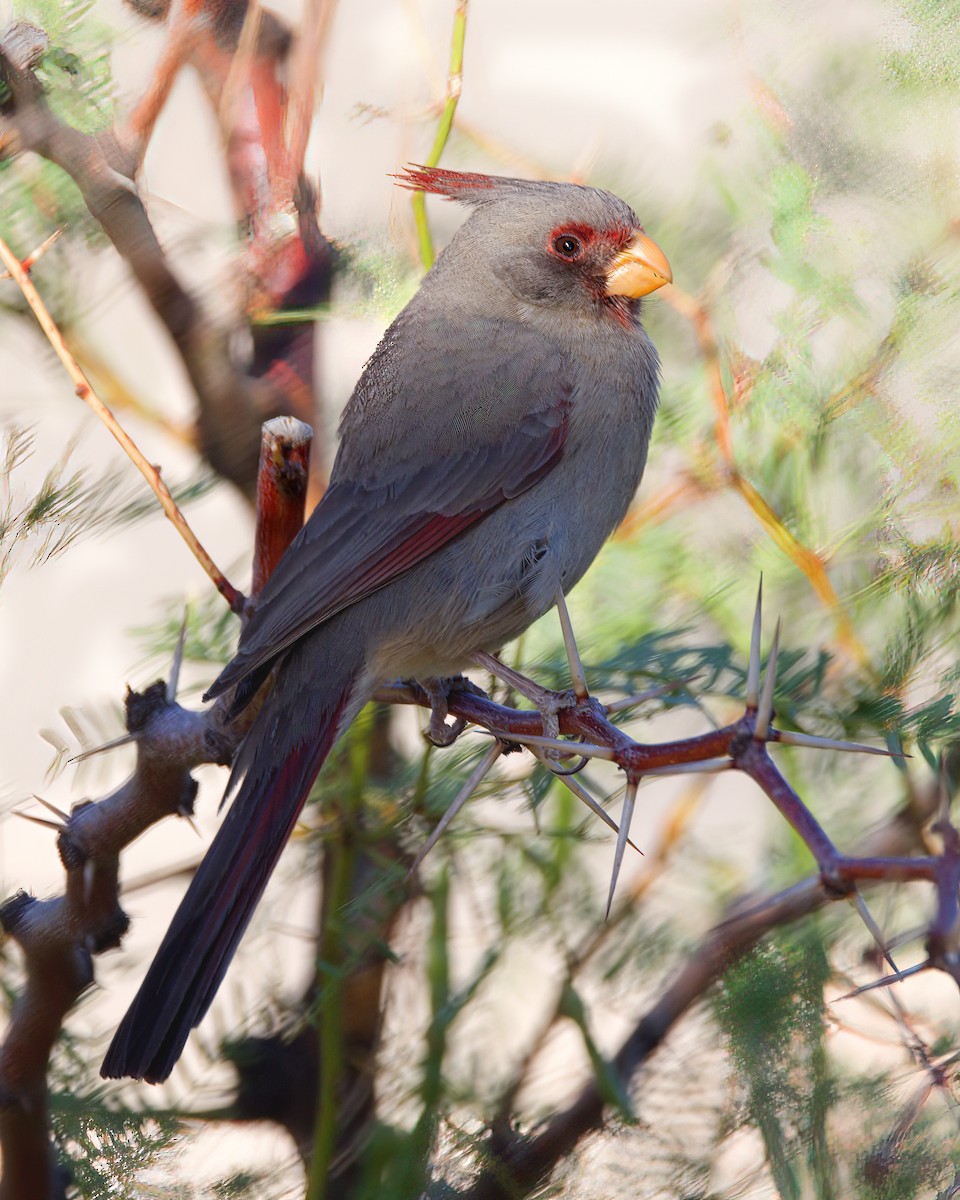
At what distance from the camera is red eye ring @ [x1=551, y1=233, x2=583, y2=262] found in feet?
4.26

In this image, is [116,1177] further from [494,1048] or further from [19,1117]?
[494,1048]

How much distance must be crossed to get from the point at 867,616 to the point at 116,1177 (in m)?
0.87

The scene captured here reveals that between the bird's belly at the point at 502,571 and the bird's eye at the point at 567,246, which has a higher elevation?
the bird's eye at the point at 567,246

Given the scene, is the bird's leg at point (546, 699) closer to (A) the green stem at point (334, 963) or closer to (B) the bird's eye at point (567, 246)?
(A) the green stem at point (334, 963)

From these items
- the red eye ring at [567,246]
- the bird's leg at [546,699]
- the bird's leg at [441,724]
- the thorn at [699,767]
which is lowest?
the thorn at [699,767]

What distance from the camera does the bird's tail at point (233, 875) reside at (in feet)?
2.95

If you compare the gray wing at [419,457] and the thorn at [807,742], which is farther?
the gray wing at [419,457]

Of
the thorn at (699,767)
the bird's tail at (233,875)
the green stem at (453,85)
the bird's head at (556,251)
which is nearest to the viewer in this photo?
the thorn at (699,767)

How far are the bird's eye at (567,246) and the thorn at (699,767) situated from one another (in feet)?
2.52

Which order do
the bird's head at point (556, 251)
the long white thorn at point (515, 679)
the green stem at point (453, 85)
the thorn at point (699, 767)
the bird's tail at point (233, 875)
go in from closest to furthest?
the thorn at point (699, 767) → the bird's tail at point (233, 875) → the long white thorn at point (515, 679) → the green stem at point (453, 85) → the bird's head at point (556, 251)

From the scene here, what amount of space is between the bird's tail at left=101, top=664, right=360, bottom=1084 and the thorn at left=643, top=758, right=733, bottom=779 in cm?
42

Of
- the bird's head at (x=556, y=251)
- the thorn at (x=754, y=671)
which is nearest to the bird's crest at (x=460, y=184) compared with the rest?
the bird's head at (x=556, y=251)

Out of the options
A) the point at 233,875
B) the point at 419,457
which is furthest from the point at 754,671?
the point at 419,457

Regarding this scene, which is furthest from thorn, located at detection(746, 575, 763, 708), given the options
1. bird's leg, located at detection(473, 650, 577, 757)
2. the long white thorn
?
the long white thorn
